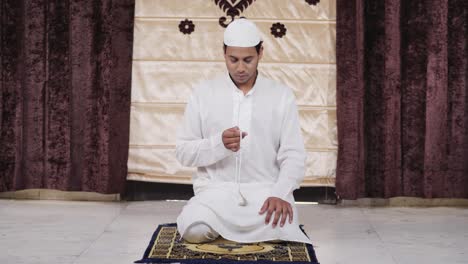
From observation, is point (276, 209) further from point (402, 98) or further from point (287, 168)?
point (402, 98)

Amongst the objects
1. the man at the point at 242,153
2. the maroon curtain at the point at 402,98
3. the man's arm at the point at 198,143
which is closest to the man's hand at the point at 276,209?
the man at the point at 242,153

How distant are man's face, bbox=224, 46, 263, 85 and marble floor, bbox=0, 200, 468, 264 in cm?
70

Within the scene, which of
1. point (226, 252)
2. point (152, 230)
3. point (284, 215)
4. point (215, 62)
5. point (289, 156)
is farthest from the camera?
point (215, 62)

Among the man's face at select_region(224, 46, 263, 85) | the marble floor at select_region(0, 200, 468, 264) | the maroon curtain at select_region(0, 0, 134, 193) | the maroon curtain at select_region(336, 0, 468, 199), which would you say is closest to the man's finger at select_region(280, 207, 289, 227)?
the marble floor at select_region(0, 200, 468, 264)

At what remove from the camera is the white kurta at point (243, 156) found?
9.61 ft

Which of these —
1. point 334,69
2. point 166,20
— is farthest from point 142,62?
point 334,69

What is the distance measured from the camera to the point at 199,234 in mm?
2930

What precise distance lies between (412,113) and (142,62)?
1.42m

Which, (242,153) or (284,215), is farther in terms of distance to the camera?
(242,153)

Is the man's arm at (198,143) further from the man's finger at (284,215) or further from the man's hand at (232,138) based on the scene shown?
the man's finger at (284,215)

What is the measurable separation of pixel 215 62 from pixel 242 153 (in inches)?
51.0

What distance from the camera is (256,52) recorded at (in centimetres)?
299

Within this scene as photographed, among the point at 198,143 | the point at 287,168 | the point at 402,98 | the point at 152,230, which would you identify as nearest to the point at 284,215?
the point at 287,168

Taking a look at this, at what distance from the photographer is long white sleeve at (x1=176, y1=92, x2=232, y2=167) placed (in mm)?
2951
